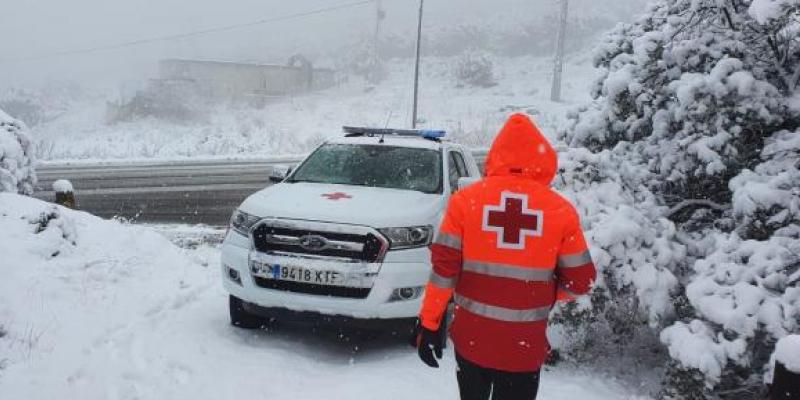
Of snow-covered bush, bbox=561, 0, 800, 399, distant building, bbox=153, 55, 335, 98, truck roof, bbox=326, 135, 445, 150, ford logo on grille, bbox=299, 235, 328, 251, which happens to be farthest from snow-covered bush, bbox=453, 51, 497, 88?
ford logo on grille, bbox=299, 235, 328, 251

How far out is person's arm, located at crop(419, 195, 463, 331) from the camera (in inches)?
107

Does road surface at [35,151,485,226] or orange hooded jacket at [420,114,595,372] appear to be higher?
orange hooded jacket at [420,114,595,372]

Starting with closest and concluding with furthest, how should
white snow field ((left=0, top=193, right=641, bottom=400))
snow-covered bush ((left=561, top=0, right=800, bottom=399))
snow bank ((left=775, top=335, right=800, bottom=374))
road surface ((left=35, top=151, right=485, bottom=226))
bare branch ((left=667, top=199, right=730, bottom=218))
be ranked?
snow bank ((left=775, top=335, right=800, bottom=374)), snow-covered bush ((left=561, top=0, right=800, bottom=399)), white snow field ((left=0, top=193, right=641, bottom=400)), bare branch ((left=667, top=199, right=730, bottom=218)), road surface ((left=35, top=151, right=485, bottom=226))

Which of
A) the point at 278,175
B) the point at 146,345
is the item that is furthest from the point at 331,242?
the point at 278,175

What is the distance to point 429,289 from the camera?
2.77 meters

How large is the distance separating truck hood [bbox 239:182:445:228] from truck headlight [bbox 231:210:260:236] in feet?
0.14

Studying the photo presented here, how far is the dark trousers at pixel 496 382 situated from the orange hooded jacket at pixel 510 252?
0.06 meters

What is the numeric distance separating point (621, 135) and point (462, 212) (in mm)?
3921

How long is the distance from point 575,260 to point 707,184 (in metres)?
→ 3.17

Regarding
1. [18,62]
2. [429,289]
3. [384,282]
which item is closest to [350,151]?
[384,282]

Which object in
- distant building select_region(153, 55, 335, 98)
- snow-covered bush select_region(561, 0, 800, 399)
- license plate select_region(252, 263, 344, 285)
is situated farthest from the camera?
distant building select_region(153, 55, 335, 98)

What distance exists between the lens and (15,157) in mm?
7137

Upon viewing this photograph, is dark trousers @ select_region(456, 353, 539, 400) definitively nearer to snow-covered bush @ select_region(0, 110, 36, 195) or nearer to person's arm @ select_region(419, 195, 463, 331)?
person's arm @ select_region(419, 195, 463, 331)

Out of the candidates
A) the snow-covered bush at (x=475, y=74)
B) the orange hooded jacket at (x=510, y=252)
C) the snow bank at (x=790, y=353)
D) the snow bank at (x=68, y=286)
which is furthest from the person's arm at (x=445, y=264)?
the snow-covered bush at (x=475, y=74)
